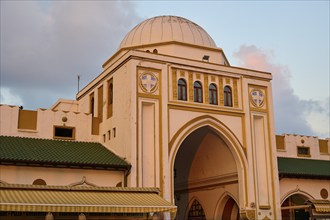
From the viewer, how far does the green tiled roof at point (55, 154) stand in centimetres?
2056

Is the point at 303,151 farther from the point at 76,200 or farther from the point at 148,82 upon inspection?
the point at 76,200

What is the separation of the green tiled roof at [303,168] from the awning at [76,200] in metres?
10.2

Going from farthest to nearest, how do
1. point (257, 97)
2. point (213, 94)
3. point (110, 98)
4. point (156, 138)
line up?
point (257, 97), point (110, 98), point (213, 94), point (156, 138)

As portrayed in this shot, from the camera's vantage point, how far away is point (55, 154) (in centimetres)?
2170

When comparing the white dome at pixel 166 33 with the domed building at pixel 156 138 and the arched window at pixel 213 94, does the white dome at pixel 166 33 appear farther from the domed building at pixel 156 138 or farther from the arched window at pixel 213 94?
the arched window at pixel 213 94

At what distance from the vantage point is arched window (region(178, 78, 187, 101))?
24156 mm

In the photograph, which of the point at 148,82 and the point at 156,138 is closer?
the point at 156,138

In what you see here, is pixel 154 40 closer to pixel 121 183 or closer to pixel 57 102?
pixel 57 102

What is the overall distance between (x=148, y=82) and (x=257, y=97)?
6.49 m

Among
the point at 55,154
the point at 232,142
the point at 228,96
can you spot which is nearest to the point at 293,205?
the point at 232,142

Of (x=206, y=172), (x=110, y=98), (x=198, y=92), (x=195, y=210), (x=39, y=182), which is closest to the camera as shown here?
(x=39, y=182)

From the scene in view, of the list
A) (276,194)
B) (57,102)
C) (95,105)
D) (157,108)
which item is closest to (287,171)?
(276,194)

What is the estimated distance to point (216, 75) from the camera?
83.0 feet

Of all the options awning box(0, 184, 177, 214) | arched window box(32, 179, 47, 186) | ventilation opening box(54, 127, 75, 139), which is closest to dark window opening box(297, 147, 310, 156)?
awning box(0, 184, 177, 214)
